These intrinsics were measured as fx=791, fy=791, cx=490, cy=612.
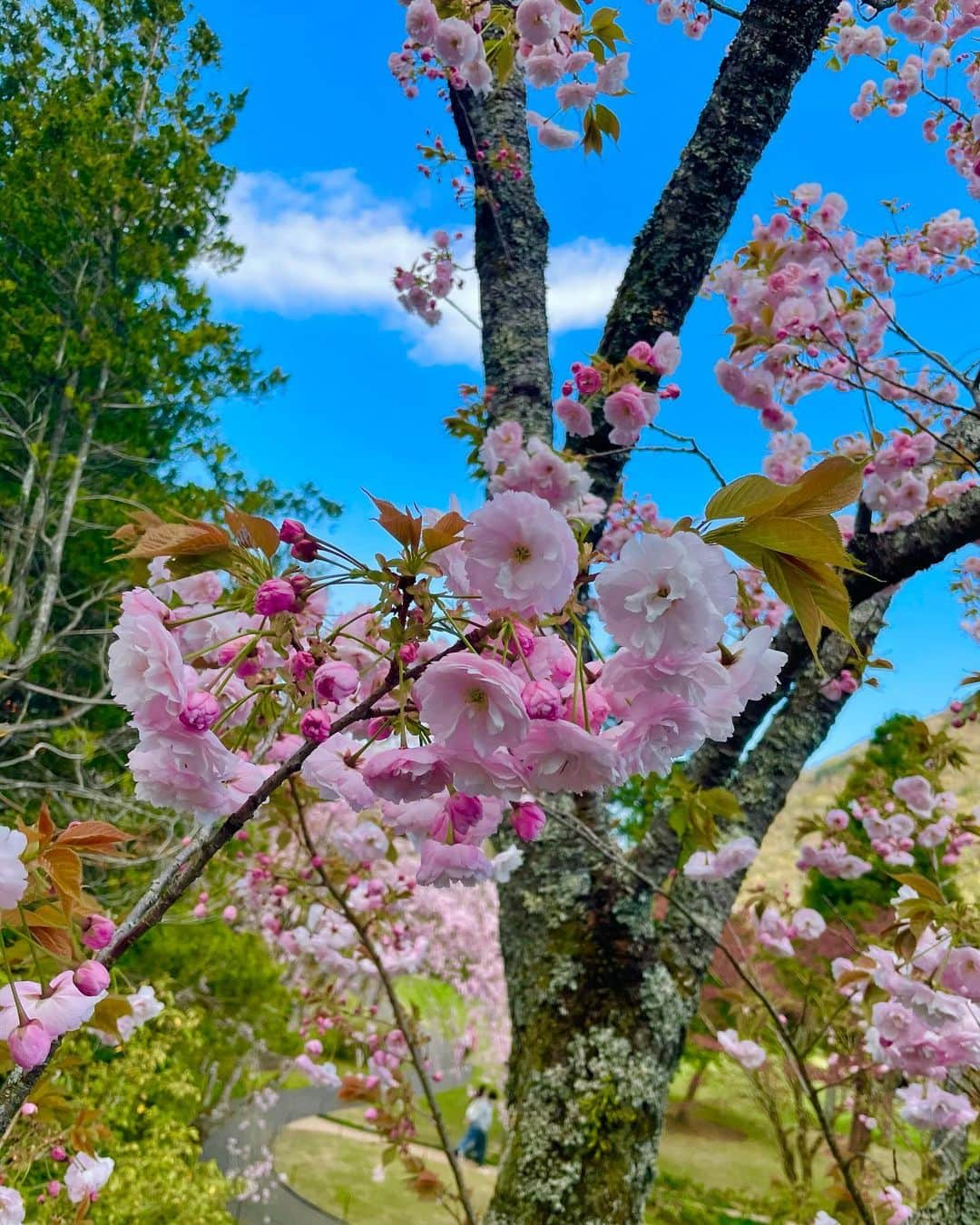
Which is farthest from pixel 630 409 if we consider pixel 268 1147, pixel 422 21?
pixel 268 1147

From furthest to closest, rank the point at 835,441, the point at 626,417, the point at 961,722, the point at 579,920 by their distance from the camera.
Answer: the point at 835,441 → the point at 961,722 → the point at 579,920 → the point at 626,417

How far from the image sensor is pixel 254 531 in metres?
0.69

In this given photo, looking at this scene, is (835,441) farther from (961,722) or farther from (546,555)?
(546,555)

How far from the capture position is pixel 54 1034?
0.82 m

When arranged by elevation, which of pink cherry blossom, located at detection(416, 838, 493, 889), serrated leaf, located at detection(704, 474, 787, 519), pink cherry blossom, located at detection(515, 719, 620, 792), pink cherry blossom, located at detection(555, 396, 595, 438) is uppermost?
pink cherry blossom, located at detection(555, 396, 595, 438)

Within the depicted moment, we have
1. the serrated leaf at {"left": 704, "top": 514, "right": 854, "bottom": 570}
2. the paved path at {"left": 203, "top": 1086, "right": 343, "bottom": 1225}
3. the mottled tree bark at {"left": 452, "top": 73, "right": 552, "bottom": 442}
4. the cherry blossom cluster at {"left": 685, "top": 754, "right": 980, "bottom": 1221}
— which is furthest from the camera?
the paved path at {"left": 203, "top": 1086, "right": 343, "bottom": 1225}

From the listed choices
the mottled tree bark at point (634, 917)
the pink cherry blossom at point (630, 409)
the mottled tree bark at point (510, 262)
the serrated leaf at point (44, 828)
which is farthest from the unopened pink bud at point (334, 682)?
the mottled tree bark at point (510, 262)

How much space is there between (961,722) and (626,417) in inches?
60.1

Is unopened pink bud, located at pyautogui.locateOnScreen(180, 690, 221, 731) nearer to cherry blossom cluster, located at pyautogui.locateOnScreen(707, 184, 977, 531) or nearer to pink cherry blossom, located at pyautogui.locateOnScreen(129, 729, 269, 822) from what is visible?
pink cherry blossom, located at pyautogui.locateOnScreen(129, 729, 269, 822)

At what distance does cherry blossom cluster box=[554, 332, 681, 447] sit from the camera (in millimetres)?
1685

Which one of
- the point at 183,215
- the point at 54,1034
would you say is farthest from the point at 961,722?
the point at 183,215

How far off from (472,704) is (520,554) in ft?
0.42

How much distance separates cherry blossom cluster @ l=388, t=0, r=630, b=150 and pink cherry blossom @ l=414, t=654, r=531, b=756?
5.07 feet

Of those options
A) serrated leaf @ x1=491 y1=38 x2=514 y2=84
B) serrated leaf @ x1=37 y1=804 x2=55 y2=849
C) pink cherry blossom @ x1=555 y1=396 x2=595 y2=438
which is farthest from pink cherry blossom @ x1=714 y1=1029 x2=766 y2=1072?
serrated leaf @ x1=491 y1=38 x2=514 y2=84
